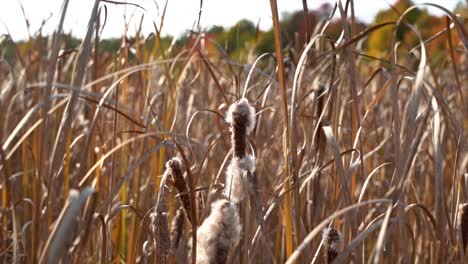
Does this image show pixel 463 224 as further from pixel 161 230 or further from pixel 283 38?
pixel 283 38

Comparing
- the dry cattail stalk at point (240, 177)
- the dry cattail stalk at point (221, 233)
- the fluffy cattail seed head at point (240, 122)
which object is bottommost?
the dry cattail stalk at point (221, 233)

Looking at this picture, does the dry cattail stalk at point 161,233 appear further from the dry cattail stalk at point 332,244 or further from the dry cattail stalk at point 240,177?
the dry cattail stalk at point 332,244

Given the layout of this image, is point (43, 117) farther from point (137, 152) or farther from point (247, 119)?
point (137, 152)

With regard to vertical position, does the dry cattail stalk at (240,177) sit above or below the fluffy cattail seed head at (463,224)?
above

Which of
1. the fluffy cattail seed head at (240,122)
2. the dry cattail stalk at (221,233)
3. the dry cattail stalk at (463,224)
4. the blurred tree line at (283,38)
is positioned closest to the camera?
the dry cattail stalk at (221,233)

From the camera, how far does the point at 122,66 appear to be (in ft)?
5.51

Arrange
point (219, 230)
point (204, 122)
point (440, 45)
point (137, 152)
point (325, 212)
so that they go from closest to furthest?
point (219, 230) → point (325, 212) → point (137, 152) → point (204, 122) → point (440, 45)

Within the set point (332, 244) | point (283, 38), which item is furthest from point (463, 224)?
point (283, 38)

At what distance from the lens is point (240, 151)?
104 cm

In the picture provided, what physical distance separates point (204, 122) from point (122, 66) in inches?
52.7

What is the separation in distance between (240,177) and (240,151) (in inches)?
1.8

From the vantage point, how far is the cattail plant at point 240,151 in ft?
3.39

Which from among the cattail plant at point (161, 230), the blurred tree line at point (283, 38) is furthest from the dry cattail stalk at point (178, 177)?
the blurred tree line at point (283, 38)

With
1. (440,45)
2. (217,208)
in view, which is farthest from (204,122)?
(440,45)
